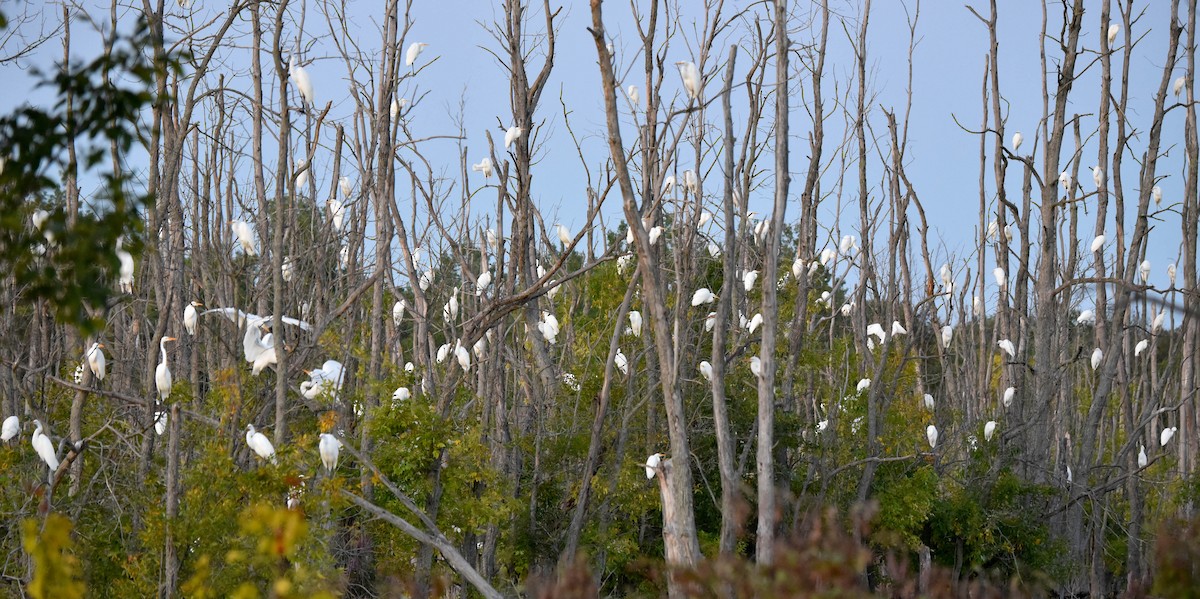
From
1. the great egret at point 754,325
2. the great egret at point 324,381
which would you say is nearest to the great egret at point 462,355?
the great egret at point 324,381

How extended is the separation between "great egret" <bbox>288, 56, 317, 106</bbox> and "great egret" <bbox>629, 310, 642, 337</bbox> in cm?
386

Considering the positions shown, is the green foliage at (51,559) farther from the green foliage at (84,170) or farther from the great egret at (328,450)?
the great egret at (328,450)

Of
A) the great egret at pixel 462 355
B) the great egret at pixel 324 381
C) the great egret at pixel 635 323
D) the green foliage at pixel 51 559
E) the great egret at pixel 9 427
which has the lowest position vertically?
the green foliage at pixel 51 559

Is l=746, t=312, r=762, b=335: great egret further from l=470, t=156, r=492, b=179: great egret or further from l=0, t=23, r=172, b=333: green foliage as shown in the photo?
l=0, t=23, r=172, b=333: green foliage

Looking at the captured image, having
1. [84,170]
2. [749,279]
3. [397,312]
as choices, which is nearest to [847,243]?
[749,279]

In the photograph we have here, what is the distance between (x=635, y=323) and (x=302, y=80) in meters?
4.21

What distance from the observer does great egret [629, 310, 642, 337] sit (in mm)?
9461

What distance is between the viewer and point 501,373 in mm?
8750

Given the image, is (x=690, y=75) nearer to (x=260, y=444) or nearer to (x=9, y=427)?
(x=260, y=444)

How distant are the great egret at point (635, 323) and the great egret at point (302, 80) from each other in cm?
386

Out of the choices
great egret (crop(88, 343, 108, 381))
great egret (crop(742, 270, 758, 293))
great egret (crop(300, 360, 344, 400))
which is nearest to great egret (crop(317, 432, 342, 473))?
great egret (crop(300, 360, 344, 400))

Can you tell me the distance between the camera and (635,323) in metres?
9.61

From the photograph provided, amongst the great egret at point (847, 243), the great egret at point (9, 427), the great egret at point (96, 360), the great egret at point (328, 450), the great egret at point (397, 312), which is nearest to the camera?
the great egret at point (328, 450)

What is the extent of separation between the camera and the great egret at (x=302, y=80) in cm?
603
